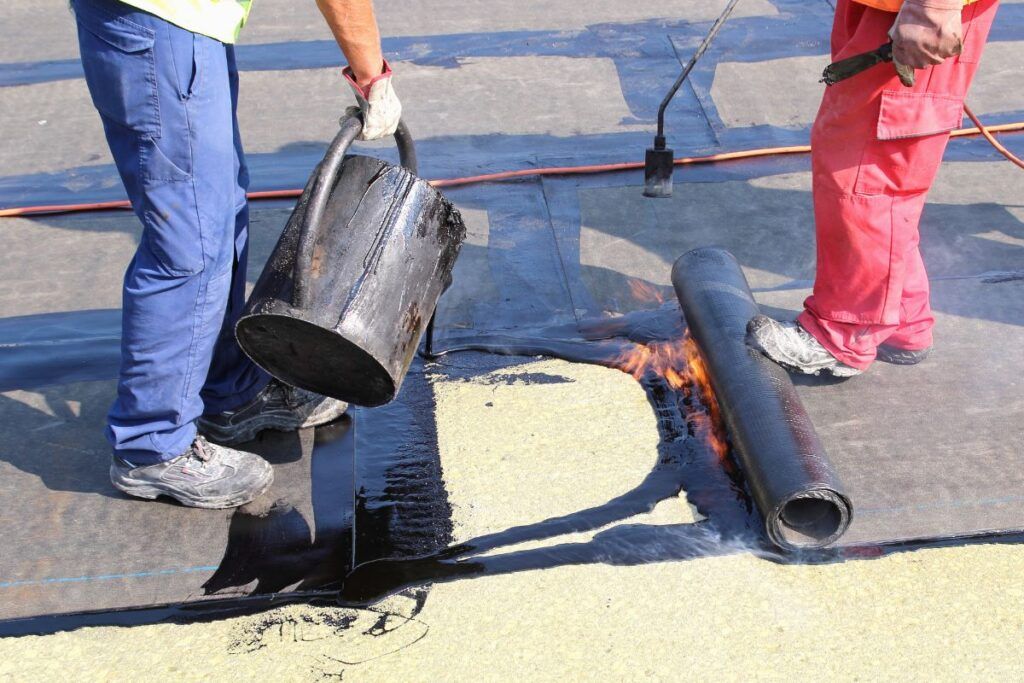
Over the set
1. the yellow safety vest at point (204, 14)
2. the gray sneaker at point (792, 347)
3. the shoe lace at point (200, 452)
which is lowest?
the shoe lace at point (200, 452)

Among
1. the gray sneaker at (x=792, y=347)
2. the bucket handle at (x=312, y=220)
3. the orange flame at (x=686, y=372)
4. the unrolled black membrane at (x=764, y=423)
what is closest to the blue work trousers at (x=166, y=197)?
the bucket handle at (x=312, y=220)

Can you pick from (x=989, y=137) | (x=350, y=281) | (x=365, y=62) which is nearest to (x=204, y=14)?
(x=365, y=62)

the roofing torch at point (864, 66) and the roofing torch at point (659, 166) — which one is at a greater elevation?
the roofing torch at point (864, 66)

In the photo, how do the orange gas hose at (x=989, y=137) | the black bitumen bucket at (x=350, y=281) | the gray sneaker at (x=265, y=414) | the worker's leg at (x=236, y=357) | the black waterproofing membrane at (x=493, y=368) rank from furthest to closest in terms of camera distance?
the orange gas hose at (x=989, y=137)
the gray sneaker at (x=265, y=414)
the worker's leg at (x=236, y=357)
the black waterproofing membrane at (x=493, y=368)
the black bitumen bucket at (x=350, y=281)

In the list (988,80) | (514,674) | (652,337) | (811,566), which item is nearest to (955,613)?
(811,566)

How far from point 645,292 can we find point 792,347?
0.81 m

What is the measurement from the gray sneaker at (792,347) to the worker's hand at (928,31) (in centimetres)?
82

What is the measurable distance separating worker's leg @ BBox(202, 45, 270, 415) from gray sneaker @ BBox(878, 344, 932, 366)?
192 centimetres

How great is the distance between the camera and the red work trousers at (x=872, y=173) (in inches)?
102

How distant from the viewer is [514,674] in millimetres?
2133

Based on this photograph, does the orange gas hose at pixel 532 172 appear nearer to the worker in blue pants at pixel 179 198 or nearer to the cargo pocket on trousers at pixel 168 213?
the worker in blue pants at pixel 179 198

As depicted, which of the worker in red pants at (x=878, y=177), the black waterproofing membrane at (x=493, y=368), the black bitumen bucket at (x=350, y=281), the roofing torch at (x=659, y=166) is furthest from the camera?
the roofing torch at (x=659, y=166)

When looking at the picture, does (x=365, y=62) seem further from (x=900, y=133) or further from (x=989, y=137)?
(x=989, y=137)

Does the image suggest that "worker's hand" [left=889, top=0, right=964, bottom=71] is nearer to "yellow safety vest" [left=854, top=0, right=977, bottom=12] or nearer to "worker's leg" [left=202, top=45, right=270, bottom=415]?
"yellow safety vest" [left=854, top=0, right=977, bottom=12]
